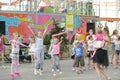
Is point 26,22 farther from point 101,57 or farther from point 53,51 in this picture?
point 101,57

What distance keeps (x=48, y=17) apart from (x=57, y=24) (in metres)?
2.66

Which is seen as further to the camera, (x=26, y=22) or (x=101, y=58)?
(x=26, y=22)

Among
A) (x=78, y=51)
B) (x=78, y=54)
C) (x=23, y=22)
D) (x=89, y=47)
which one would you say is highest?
(x=23, y=22)

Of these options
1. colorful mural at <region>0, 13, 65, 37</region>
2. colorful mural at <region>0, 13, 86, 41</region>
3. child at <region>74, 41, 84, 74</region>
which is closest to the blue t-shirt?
child at <region>74, 41, 84, 74</region>

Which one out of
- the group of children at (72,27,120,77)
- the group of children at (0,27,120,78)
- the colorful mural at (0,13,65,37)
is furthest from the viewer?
the colorful mural at (0,13,65,37)

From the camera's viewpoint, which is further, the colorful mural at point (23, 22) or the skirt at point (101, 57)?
the colorful mural at point (23, 22)

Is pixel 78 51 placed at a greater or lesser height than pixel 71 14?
lesser

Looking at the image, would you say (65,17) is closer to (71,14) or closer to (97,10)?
(71,14)

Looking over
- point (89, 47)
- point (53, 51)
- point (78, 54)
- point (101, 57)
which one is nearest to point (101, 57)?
point (101, 57)

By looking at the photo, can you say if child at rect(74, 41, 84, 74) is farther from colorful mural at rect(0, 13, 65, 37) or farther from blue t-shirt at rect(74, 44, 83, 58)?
colorful mural at rect(0, 13, 65, 37)

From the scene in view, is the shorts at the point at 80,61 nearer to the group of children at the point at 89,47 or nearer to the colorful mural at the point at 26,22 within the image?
the group of children at the point at 89,47

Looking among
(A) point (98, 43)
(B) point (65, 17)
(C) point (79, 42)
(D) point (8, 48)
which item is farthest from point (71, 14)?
(A) point (98, 43)

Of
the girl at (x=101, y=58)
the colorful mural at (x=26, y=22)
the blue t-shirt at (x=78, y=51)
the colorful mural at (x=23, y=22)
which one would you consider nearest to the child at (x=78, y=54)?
the blue t-shirt at (x=78, y=51)

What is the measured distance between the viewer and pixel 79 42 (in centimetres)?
1645
